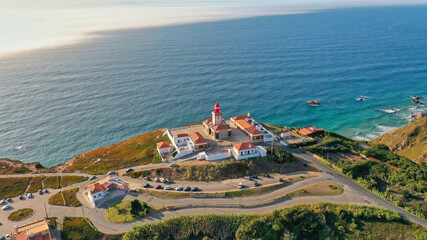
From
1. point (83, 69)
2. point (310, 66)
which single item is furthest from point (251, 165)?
point (83, 69)

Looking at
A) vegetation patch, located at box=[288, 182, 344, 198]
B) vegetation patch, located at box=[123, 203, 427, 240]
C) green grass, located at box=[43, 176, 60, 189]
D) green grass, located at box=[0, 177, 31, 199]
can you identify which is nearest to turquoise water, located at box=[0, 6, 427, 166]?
green grass, located at box=[0, 177, 31, 199]

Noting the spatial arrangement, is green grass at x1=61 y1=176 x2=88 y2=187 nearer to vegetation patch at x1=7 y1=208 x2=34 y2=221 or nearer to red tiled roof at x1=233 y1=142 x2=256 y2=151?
vegetation patch at x1=7 y1=208 x2=34 y2=221

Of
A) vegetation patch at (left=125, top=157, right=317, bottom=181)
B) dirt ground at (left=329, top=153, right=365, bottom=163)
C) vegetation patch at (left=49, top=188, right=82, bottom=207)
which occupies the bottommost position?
vegetation patch at (left=49, top=188, right=82, bottom=207)

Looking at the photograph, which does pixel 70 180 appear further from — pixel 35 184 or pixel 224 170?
pixel 224 170

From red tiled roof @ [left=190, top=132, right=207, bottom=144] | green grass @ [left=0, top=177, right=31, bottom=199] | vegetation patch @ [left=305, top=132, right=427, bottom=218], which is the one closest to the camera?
vegetation patch @ [left=305, top=132, right=427, bottom=218]

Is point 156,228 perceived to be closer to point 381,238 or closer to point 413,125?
point 381,238

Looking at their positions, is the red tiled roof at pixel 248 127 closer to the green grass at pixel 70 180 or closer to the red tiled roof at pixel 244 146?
the red tiled roof at pixel 244 146

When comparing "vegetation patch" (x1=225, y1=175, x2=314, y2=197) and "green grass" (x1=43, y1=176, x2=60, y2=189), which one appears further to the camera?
"green grass" (x1=43, y1=176, x2=60, y2=189)
